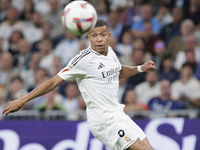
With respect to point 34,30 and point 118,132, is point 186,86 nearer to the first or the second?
point 118,132

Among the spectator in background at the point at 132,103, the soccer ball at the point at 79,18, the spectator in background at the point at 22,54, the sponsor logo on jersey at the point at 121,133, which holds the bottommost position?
the spectator in background at the point at 132,103

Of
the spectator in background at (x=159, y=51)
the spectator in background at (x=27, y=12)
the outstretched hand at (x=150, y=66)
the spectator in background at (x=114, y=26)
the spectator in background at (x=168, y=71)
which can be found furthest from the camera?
the spectator in background at (x=27, y=12)

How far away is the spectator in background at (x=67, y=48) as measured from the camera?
10.5m

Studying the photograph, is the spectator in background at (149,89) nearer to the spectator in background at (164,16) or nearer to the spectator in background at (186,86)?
the spectator in background at (186,86)

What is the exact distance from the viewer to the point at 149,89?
28.2ft

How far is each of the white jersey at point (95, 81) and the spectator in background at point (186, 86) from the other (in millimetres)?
3539

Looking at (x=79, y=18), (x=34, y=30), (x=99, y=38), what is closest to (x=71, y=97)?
(x=34, y=30)

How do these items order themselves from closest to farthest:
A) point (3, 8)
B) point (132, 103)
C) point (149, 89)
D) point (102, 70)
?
point (102, 70) < point (132, 103) < point (149, 89) < point (3, 8)

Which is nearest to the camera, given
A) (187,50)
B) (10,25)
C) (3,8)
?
(187,50)

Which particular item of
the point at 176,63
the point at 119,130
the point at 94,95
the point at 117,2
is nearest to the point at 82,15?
the point at 94,95

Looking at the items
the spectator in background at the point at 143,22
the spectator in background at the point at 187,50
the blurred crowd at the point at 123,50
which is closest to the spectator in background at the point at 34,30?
the blurred crowd at the point at 123,50

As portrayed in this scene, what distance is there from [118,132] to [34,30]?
7.81 m

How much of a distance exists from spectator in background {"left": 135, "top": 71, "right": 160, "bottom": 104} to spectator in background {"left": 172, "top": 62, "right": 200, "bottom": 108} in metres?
0.39

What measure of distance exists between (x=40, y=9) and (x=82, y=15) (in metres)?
8.35
